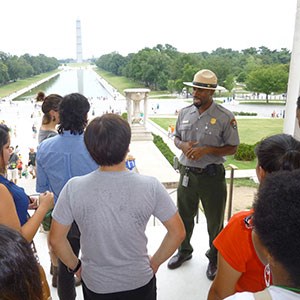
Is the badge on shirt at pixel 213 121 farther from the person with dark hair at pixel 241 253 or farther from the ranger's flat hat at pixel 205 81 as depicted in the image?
the person with dark hair at pixel 241 253

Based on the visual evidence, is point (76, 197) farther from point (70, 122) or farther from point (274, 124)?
point (274, 124)

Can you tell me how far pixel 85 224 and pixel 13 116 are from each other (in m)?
21.3

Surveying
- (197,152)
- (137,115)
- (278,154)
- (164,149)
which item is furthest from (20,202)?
(137,115)

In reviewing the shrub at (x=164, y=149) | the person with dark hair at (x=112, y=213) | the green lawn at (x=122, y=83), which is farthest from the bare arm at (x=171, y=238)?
the green lawn at (x=122, y=83)

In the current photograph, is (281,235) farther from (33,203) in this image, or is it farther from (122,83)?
(122,83)

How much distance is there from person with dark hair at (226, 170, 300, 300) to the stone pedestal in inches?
496

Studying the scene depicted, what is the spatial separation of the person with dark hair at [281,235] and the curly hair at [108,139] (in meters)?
0.58

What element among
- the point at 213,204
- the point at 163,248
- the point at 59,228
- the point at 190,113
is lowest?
the point at 213,204

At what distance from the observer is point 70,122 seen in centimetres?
170

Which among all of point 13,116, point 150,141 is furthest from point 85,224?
point 13,116

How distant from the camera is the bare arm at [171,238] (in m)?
1.30

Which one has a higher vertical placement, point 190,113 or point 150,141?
point 190,113

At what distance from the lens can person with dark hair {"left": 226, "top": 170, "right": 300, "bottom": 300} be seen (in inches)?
25.9

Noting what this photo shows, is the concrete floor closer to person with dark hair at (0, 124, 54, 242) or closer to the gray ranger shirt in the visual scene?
the gray ranger shirt
